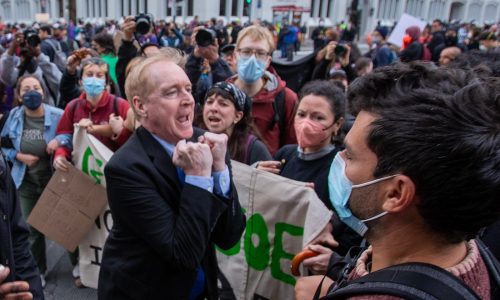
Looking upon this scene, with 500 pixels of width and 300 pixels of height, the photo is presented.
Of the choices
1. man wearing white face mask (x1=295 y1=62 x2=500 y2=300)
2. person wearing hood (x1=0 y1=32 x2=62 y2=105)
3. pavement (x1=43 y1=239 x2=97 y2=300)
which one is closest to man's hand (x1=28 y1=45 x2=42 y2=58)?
person wearing hood (x1=0 y1=32 x2=62 y2=105)

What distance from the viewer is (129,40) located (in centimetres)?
405

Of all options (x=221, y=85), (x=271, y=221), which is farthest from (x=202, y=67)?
(x=271, y=221)

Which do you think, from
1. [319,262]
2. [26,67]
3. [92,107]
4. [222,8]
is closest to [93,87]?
[92,107]

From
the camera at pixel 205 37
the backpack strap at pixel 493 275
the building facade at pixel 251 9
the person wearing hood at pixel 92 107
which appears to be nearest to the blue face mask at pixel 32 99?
the person wearing hood at pixel 92 107

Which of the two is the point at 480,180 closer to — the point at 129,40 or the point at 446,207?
the point at 446,207

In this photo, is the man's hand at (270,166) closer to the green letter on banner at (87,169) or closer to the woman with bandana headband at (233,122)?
the woman with bandana headband at (233,122)

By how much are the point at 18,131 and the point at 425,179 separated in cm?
319

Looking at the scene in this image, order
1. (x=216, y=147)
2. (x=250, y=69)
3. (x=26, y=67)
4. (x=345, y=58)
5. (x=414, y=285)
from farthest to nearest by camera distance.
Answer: (x=345, y=58) < (x=26, y=67) < (x=250, y=69) < (x=216, y=147) < (x=414, y=285)

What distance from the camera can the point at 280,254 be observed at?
2.26 m

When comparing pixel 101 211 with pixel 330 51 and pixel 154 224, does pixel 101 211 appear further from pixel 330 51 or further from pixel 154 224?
pixel 330 51

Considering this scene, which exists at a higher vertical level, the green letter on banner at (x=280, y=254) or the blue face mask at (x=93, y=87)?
the blue face mask at (x=93, y=87)

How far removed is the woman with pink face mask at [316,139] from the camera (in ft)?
7.46

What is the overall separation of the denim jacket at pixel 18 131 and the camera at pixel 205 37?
1308 millimetres

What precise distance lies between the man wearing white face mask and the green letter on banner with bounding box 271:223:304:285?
114 cm
